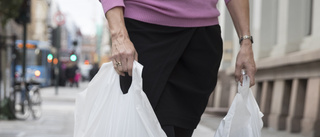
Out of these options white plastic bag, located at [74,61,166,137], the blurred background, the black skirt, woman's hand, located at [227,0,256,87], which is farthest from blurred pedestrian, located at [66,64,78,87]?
white plastic bag, located at [74,61,166,137]

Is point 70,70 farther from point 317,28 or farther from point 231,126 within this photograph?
point 231,126

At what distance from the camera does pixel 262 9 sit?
1528 centimetres

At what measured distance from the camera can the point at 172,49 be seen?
9.96 feet

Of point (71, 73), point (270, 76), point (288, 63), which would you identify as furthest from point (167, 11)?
point (71, 73)

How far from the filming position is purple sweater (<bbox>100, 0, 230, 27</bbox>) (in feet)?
9.91

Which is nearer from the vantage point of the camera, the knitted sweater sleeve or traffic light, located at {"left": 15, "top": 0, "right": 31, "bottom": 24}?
the knitted sweater sleeve

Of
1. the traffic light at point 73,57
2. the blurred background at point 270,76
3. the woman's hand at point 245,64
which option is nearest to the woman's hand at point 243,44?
the woman's hand at point 245,64

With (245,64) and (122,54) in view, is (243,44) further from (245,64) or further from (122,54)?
(122,54)

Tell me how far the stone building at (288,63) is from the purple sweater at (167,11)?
21.6 ft

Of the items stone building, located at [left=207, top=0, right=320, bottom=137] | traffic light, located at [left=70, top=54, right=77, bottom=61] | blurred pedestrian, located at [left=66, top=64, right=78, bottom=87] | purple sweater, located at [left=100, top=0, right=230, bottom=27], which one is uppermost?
purple sweater, located at [left=100, top=0, right=230, bottom=27]

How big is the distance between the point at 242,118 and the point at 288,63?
8414 mm

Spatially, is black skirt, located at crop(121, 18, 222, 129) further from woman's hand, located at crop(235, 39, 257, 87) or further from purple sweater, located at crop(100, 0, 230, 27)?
woman's hand, located at crop(235, 39, 257, 87)

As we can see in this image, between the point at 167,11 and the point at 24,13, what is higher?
the point at 167,11

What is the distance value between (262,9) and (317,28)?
425 centimetres
